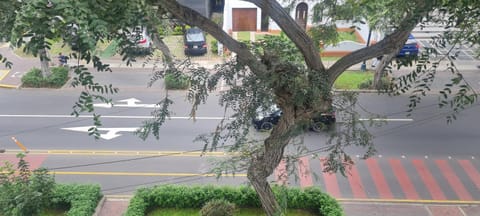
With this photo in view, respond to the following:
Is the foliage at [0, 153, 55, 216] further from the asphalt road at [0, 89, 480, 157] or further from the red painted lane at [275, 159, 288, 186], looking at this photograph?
the asphalt road at [0, 89, 480, 157]

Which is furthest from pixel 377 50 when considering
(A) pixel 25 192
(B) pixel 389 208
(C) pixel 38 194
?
(A) pixel 25 192

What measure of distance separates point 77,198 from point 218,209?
4.02m

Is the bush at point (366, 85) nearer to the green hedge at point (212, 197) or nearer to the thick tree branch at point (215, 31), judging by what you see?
the green hedge at point (212, 197)

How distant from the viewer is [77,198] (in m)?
13.0

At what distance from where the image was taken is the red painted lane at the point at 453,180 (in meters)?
15.4

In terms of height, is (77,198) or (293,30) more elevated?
(293,30)

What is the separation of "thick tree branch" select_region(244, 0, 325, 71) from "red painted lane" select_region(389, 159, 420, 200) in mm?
8247

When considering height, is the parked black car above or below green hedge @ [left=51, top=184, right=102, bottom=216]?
above

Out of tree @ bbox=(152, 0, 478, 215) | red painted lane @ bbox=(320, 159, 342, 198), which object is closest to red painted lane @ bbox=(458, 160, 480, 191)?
red painted lane @ bbox=(320, 159, 342, 198)

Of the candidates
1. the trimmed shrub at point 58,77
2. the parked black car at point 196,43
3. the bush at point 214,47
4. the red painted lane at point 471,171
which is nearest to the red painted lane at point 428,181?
the red painted lane at point 471,171

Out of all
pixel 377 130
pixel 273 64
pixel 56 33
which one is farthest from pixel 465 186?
pixel 56 33

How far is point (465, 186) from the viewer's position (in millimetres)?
15828

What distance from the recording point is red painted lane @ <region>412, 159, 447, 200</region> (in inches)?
606

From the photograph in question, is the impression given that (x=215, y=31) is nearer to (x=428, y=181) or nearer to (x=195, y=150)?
(x=195, y=150)
